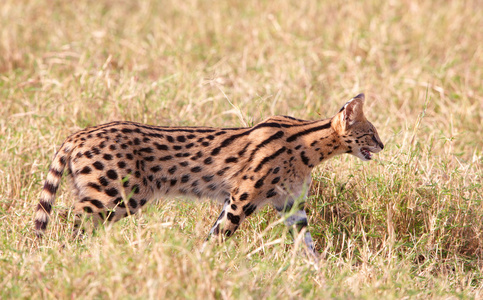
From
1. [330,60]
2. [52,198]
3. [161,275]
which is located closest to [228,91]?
[330,60]

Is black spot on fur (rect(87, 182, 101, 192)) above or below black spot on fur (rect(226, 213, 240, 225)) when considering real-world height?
above

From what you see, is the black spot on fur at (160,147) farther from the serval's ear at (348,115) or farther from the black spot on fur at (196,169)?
the serval's ear at (348,115)

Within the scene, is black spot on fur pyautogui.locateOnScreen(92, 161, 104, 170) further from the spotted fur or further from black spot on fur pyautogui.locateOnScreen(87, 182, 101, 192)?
black spot on fur pyautogui.locateOnScreen(87, 182, 101, 192)

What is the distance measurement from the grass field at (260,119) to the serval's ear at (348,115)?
477 millimetres

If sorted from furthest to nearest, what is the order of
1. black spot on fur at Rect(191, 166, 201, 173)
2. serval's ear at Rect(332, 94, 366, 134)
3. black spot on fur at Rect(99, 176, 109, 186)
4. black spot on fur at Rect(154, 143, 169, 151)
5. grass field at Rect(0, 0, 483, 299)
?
serval's ear at Rect(332, 94, 366, 134), black spot on fur at Rect(191, 166, 201, 173), black spot on fur at Rect(154, 143, 169, 151), black spot on fur at Rect(99, 176, 109, 186), grass field at Rect(0, 0, 483, 299)

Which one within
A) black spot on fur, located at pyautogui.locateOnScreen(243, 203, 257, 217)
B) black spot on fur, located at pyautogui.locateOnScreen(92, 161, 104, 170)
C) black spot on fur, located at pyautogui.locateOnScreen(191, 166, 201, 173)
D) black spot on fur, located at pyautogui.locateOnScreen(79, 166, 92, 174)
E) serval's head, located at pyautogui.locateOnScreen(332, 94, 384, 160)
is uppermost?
serval's head, located at pyautogui.locateOnScreen(332, 94, 384, 160)

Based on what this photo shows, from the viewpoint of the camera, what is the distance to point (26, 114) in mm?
7125

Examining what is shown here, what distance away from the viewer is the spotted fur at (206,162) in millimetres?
5234

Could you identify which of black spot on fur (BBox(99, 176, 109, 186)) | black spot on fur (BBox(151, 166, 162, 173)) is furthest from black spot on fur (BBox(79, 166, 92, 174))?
black spot on fur (BBox(151, 166, 162, 173))

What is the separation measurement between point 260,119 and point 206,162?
5.71 feet

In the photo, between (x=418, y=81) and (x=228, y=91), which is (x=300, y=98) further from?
(x=418, y=81)

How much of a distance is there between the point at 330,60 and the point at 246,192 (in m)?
4.45

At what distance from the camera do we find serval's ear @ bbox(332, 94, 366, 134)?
5668 millimetres

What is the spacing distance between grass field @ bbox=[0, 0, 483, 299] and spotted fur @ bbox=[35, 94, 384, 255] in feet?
0.78
